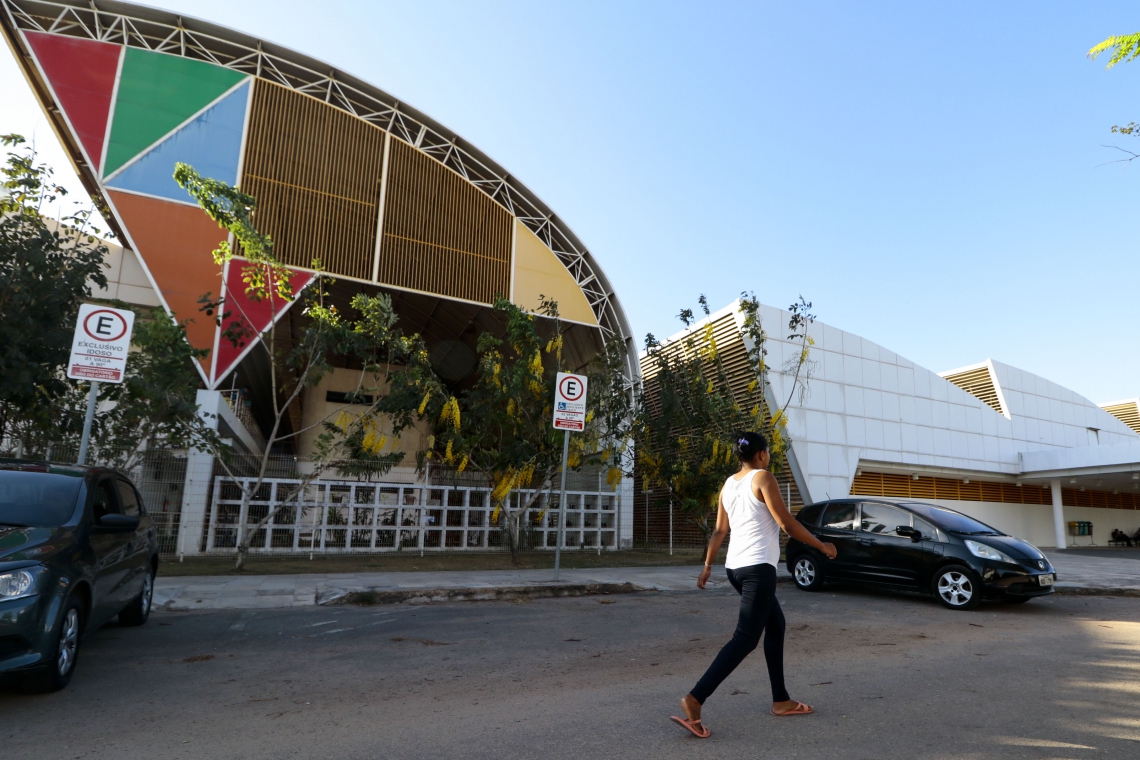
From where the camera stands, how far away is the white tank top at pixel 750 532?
4.29 metres

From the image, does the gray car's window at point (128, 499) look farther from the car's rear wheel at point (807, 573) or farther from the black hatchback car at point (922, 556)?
the car's rear wheel at point (807, 573)

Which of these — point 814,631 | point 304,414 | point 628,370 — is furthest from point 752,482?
point 304,414

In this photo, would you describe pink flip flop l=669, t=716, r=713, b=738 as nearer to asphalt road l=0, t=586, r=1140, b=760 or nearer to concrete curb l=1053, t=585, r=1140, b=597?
asphalt road l=0, t=586, r=1140, b=760

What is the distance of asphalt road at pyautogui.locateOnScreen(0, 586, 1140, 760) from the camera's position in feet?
12.7

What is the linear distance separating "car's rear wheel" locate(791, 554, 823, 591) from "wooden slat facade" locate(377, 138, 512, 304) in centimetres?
1284

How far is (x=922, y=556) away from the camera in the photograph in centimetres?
999

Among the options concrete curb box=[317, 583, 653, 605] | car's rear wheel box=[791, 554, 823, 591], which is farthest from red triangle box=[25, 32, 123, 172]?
car's rear wheel box=[791, 554, 823, 591]

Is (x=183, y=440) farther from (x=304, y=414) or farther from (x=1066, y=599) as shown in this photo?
(x=304, y=414)

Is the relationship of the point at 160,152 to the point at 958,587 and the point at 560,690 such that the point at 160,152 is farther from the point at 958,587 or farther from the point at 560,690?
the point at 958,587

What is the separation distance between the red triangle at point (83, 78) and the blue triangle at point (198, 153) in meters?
0.97

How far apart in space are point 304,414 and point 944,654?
1221 inches

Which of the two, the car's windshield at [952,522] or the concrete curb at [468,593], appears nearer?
the concrete curb at [468,593]

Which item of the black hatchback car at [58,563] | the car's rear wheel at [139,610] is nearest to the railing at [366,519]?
the car's rear wheel at [139,610]

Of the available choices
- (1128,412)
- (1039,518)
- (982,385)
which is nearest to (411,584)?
(982,385)
